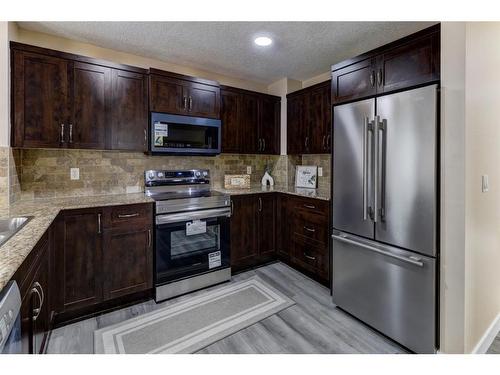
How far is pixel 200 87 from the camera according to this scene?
299 centimetres

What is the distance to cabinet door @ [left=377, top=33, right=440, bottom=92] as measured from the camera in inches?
67.1

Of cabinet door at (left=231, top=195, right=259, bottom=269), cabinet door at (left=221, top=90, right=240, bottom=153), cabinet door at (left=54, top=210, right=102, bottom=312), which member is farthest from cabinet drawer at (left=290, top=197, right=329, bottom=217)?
cabinet door at (left=54, top=210, right=102, bottom=312)

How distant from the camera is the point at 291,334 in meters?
2.03

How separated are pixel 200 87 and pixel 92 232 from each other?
1.86m

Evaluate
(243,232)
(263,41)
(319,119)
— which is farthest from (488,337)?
(263,41)

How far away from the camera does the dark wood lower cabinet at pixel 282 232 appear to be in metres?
2.80

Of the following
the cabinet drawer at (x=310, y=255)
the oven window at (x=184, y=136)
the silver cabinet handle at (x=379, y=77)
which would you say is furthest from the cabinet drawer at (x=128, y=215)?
the silver cabinet handle at (x=379, y=77)

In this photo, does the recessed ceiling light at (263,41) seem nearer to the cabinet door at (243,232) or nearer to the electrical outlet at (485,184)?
the cabinet door at (243,232)

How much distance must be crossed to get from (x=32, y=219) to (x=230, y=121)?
2260mm

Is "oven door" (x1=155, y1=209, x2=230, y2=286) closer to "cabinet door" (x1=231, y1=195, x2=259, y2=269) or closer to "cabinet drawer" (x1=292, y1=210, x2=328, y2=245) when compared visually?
"cabinet door" (x1=231, y1=195, x2=259, y2=269)

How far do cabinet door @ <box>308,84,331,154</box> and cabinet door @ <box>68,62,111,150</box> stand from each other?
224cm

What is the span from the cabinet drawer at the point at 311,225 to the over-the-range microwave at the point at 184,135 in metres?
1.25

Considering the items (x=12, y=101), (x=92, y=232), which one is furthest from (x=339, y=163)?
(x=12, y=101)

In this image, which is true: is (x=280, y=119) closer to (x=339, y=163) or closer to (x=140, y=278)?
(x=339, y=163)
